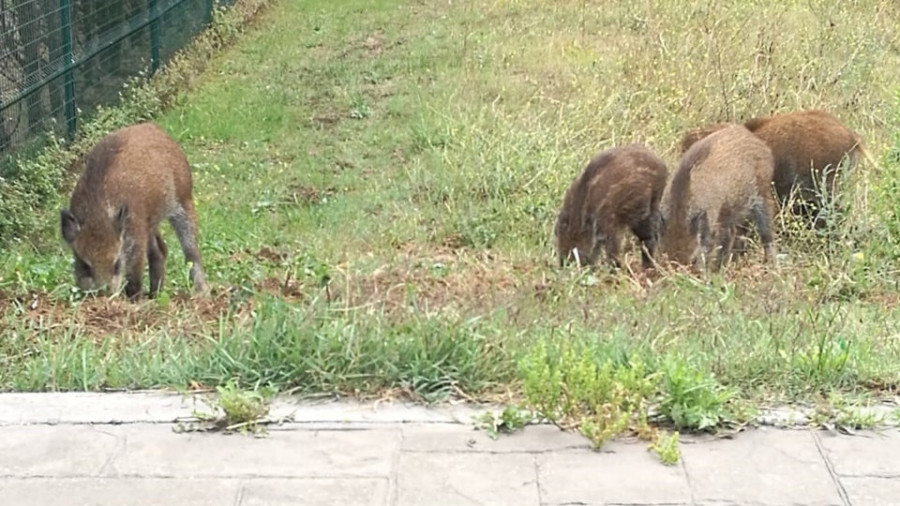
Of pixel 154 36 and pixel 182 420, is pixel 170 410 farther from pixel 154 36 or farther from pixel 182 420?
pixel 154 36

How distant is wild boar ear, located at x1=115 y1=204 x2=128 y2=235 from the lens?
791 centimetres

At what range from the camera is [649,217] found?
8.79 meters

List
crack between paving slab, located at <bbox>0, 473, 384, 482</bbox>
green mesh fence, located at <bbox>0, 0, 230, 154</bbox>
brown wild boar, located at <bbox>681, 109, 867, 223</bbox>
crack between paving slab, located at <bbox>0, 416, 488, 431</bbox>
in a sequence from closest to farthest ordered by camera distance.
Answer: crack between paving slab, located at <bbox>0, 473, 384, 482</bbox> → crack between paving slab, located at <bbox>0, 416, 488, 431</bbox> → brown wild boar, located at <bbox>681, 109, 867, 223</bbox> → green mesh fence, located at <bbox>0, 0, 230, 154</bbox>

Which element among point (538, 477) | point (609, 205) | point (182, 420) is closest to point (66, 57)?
point (609, 205)

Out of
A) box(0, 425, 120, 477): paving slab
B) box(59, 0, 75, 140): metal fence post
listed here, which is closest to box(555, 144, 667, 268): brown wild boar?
box(0, 425, 120, 477): paving slab

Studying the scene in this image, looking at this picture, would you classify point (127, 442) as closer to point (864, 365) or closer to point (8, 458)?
point (8, 458)

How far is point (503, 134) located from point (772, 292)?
5321 mm

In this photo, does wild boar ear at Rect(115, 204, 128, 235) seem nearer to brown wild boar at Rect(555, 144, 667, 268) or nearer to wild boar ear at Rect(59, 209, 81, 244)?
wild boar ear at Rect(59, 209, 81, 244)

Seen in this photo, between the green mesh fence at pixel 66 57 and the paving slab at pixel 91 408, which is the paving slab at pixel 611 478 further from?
the green mesh fence at pixel 66 57

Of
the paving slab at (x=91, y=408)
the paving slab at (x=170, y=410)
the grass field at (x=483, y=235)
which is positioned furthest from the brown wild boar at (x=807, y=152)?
the paving slab at (x=91, y=408)

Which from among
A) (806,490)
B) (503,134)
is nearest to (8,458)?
(806,490)

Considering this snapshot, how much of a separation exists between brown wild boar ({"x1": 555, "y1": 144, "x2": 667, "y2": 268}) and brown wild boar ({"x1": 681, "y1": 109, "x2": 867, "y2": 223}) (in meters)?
1.15

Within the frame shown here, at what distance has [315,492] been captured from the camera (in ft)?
14.0

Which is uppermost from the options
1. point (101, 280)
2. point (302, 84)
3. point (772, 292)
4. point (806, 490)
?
point (806, 490)
